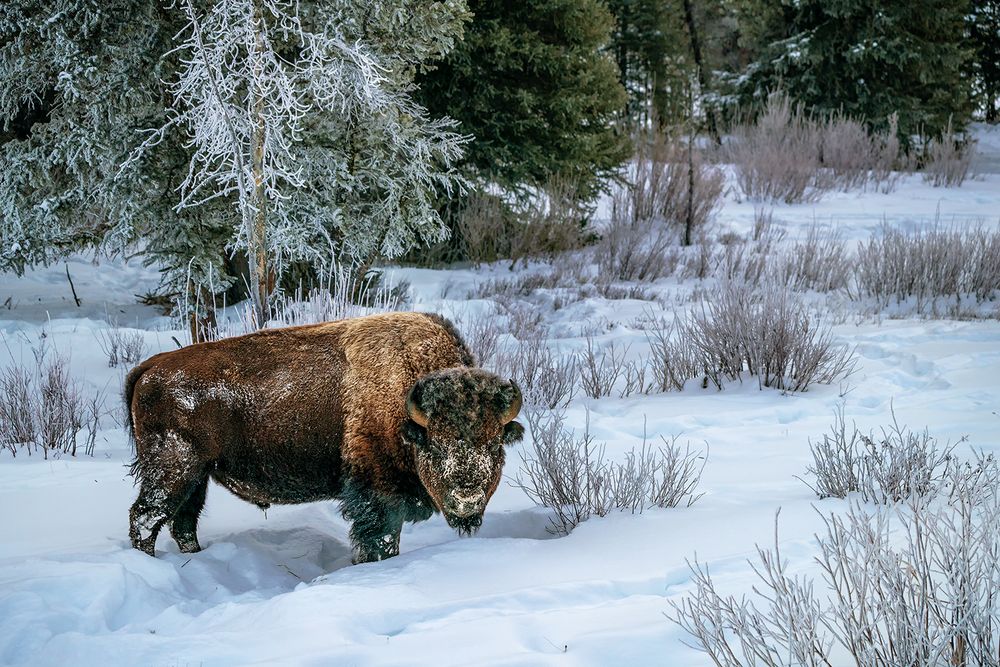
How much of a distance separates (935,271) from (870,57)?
11.4m

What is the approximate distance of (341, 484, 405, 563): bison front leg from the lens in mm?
3791

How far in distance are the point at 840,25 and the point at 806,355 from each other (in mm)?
15710

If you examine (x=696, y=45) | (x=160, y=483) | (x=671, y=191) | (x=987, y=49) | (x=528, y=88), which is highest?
(x=696, y=45)

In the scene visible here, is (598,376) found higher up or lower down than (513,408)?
lower down

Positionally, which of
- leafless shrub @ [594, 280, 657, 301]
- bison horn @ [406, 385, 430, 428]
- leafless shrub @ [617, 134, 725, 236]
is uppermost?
leafless shrub @ [617, 134, 725, 236]

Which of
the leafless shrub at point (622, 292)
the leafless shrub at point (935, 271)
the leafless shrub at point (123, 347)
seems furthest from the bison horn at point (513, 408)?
the leafless shrub at point (622, 292)

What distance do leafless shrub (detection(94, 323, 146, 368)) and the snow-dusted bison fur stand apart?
350 centimetres

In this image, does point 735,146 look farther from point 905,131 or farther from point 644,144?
point 644,144

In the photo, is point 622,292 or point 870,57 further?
point 870,57

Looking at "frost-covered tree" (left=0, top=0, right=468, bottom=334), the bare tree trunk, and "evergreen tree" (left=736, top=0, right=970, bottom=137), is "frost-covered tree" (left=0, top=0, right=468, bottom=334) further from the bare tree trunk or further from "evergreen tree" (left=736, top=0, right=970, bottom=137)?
the bare tree trunk

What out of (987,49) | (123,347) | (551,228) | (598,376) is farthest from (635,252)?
(987,49)

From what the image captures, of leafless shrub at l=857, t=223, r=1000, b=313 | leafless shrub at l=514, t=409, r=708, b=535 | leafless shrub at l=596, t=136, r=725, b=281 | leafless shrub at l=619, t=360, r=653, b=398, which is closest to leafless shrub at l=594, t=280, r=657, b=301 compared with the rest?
leafless shrub at l=596, t=136, r=725, b=281

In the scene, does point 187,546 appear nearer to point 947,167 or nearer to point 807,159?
point 807,159

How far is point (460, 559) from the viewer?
3564mm
